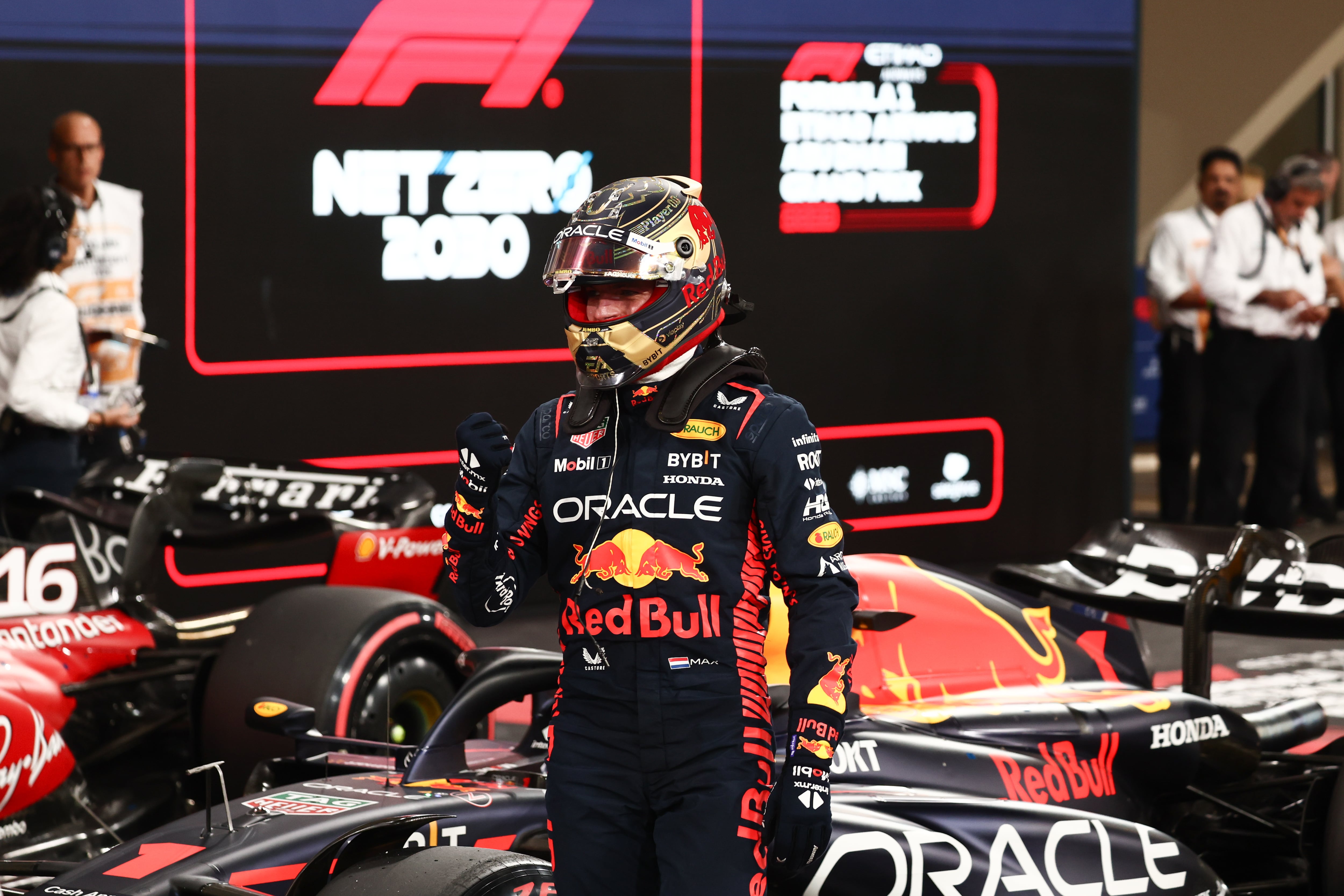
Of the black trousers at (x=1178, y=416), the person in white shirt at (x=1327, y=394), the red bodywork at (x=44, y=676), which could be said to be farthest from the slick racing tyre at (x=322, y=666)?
the person in white shirt at (x=1327, y=394)

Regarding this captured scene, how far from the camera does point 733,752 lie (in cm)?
226

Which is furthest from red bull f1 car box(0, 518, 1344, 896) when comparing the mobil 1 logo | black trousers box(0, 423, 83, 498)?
black trousers box(0, 423, 83, 498)

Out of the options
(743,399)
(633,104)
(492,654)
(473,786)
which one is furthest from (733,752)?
(633,104)

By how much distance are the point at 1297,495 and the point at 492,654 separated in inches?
304

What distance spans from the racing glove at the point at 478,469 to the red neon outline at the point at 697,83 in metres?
5.38

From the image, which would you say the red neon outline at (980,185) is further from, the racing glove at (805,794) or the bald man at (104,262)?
the racing glove at (805,794)

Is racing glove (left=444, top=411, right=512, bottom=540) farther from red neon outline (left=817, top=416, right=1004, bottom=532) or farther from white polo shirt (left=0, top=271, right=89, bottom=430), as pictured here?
red neon outline (left=817, top=416, right=1004, bottom=532)

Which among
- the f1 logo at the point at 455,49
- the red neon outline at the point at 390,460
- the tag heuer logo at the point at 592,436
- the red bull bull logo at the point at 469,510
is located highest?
the f1 logo at the point at 455,49

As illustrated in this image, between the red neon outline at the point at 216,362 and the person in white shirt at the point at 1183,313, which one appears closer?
the red neon outline at the point at 216,362

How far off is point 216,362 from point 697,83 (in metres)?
2.48

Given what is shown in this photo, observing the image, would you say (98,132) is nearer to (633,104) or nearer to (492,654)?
(633,104)

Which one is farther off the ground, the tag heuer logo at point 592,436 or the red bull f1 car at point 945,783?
the tag heuer logo at point 592,436

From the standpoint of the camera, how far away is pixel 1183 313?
863cm

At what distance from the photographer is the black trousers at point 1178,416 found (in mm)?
8672
